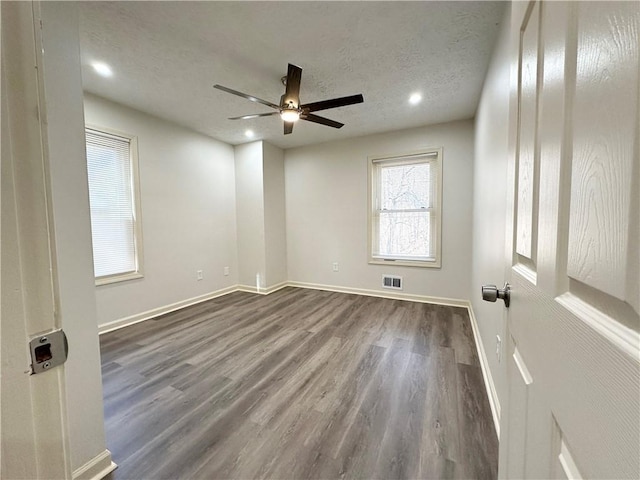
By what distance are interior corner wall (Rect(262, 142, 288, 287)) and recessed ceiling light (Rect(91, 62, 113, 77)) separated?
2068 mm

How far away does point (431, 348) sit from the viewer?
7.61 ft

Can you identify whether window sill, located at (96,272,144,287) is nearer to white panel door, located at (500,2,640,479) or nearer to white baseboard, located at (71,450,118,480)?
white baseboard, located at (71,450,118,480)

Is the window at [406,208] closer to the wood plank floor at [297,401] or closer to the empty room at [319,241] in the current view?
the empty room at [319,241]

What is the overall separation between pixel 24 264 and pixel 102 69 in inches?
108

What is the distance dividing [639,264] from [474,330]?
283 cm

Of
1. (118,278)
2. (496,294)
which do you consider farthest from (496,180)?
(118,278)

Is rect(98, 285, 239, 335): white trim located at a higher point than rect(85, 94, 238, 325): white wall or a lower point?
lower

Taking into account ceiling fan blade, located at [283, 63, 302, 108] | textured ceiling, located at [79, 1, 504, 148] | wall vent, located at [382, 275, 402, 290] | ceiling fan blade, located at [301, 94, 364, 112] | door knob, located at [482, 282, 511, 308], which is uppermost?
textured ceiling, located at [79, 1, 504, 148]

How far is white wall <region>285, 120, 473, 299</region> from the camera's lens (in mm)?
3389

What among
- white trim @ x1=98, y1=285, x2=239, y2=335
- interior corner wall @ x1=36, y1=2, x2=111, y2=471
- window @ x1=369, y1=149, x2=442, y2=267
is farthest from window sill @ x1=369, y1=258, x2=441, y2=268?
interior corner wall @ x1=36, y1=2, x2=111, y2=471

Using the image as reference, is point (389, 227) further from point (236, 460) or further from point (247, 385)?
point (236, 460)

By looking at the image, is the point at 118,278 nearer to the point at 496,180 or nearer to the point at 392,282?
the point at 392,282

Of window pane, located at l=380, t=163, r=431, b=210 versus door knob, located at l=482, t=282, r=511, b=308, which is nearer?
door knob, located at l=482, t=282, r=511, b=308

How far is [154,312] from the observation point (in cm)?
323
